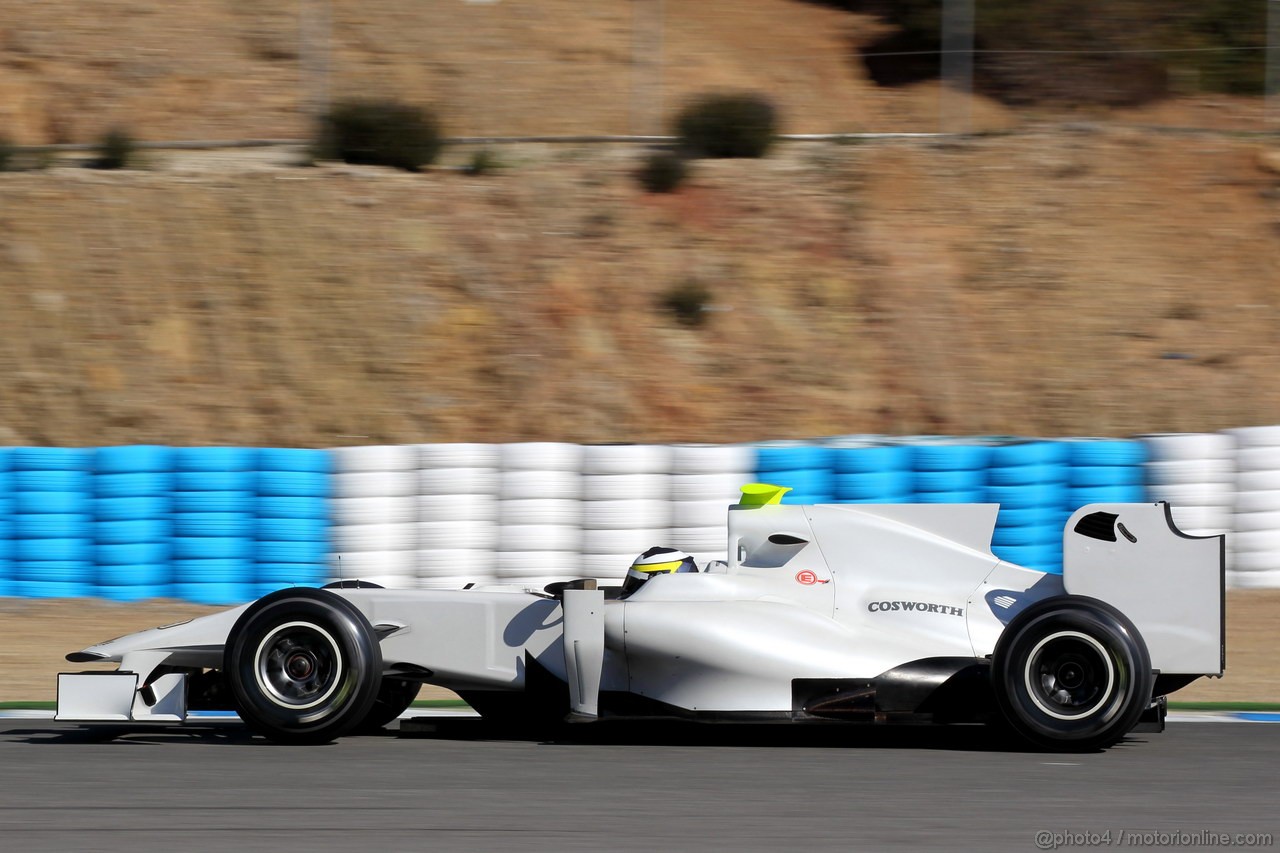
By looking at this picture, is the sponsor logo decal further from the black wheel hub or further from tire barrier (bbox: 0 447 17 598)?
tire barrier (bbox: 0 447 17 598)

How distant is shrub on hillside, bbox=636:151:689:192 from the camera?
18641 millimetres

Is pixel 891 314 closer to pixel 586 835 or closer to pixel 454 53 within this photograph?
pixel 454 53

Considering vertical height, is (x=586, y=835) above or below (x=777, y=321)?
below

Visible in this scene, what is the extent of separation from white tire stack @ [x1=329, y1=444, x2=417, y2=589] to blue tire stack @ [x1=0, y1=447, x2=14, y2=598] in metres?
2.38

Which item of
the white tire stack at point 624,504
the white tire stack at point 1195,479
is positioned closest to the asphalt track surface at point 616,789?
the white tire stack at point 624,504

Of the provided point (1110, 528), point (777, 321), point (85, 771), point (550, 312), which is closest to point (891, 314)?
point (777, 321)

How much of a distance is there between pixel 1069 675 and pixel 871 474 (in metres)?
5.48

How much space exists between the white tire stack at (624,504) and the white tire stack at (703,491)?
0.26ft

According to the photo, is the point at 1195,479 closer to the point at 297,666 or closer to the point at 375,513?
the point at 375,513

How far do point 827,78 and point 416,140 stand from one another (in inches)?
286

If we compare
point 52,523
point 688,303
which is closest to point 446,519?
point 52,523

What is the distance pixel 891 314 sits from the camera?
17125 millimetres

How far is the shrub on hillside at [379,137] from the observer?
1870 cm

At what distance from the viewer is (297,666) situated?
6.22m
